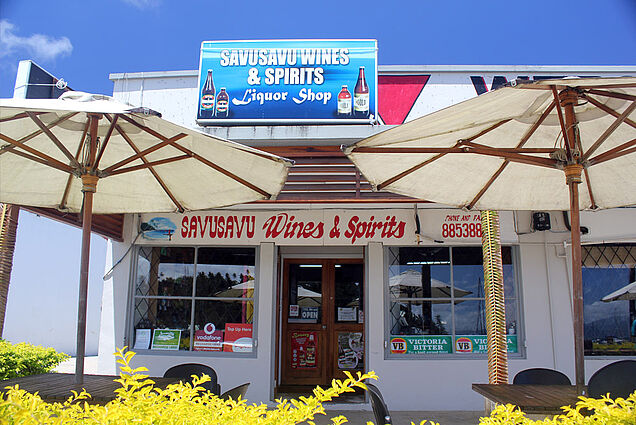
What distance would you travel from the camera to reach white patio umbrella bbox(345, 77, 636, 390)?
2.91 meters

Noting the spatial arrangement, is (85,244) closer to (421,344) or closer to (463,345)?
(421,344)

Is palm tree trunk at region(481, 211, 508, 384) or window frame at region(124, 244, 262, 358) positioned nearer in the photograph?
palm tree trunk at region(481, 211, 508, 384)

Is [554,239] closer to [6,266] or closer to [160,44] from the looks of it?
[6,266]

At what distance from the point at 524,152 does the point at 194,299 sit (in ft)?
17.1

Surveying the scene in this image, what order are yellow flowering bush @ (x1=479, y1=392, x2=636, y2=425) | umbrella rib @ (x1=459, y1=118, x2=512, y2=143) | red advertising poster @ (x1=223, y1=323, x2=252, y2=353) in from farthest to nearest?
red advertising poster @ (x1=223, y1=323, x2=252, y2=353), umbrella rib @ (x1=459, y1=118, x2=512, y2=143), yellow flowering bush @ (x1=479, y1=392, x2=636, y2=425)

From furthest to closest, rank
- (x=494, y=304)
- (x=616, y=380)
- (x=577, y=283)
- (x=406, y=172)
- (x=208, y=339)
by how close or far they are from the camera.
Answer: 1. (x=208, y=339)
2. (x=494, y=304)
3. (x=406, y=172)
4. (x=577, y=283)
5. (x=616, y=380)

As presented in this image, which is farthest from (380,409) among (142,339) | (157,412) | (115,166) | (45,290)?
(45,290)

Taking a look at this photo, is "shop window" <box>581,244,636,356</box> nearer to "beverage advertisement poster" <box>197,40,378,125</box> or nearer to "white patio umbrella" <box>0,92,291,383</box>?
"beverage advertisement poster" <box>197,40,378,125</box>

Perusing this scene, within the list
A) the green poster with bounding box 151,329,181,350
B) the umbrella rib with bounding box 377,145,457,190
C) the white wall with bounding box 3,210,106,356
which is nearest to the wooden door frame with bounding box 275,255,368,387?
the green poster with bounding box 151,329,181,350

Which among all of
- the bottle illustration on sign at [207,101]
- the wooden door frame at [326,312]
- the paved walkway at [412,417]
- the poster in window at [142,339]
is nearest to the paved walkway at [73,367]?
the poster in window at [142,339]

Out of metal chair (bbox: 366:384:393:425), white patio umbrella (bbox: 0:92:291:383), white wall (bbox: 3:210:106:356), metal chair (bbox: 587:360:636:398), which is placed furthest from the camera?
white wall (bbox: 3:210:106:356)

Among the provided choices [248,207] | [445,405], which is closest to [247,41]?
[248,207]

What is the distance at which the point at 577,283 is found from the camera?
2984 millimetres

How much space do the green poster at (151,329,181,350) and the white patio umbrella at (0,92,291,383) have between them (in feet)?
9.55
